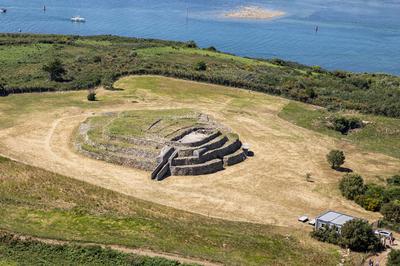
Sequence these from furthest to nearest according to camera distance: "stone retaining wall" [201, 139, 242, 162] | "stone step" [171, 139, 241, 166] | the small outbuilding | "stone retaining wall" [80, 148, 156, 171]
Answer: "stone retaining wall" [201, 139, 242, 162], "stone step" [171, 139, 241, 166], "stone retaining wall" [80, 148, 156, 171], the small outbuilding

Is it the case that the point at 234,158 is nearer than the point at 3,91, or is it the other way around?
the point at 234,158

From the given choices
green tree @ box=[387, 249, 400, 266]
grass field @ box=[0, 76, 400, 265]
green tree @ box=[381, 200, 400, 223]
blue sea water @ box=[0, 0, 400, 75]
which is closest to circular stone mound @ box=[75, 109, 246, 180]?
grass field @ box=[0, 76, 400, 265]

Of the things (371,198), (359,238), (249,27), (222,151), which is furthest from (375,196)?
(249,27)

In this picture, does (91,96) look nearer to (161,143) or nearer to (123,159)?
(161,143)

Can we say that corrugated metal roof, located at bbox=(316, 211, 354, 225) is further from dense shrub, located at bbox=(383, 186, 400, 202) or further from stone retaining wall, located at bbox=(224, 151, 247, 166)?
stone retaining wall, located at bbox=(224, 151, 247, 166)

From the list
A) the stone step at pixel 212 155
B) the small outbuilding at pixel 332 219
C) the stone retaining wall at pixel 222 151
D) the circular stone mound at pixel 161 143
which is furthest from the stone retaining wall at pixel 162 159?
the small outbuilding at pixel 332 219

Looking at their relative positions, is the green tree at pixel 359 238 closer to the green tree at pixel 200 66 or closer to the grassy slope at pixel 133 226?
the grassy slope at pixel 133 226
